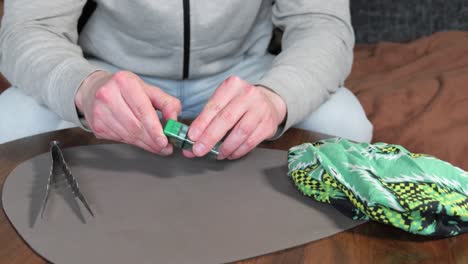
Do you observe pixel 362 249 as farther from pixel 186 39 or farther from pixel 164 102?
pixel 186 39

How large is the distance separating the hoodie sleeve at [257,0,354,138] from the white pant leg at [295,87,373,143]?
3cm

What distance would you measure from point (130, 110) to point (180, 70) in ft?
1.15

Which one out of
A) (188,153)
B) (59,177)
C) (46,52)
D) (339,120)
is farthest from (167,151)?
(339,120)

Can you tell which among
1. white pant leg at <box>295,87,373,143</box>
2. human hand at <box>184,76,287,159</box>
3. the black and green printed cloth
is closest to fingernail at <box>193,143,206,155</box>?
human hand at <box>184,76,287,159</box>

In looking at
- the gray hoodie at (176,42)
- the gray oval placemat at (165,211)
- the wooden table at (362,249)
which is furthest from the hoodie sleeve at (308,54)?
the wooden table at (362,249)

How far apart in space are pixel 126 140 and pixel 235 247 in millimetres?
242

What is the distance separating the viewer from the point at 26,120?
0.92 metres

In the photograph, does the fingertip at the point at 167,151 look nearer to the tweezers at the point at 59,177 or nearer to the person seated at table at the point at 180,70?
the person seated at table at the point at 180,70

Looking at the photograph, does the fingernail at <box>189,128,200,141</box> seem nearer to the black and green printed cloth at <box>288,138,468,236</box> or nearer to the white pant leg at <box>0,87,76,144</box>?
the black and green printed cloth at <box>288,138,468,236</box>

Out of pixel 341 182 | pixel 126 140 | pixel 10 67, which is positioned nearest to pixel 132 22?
pixel 10 67

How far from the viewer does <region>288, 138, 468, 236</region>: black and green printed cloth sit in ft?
1.91

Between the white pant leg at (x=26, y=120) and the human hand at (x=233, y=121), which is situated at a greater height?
the human hand at (x=233, y=121)

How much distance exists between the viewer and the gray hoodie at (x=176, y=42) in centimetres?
84

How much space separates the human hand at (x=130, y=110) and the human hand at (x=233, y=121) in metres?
0.04
